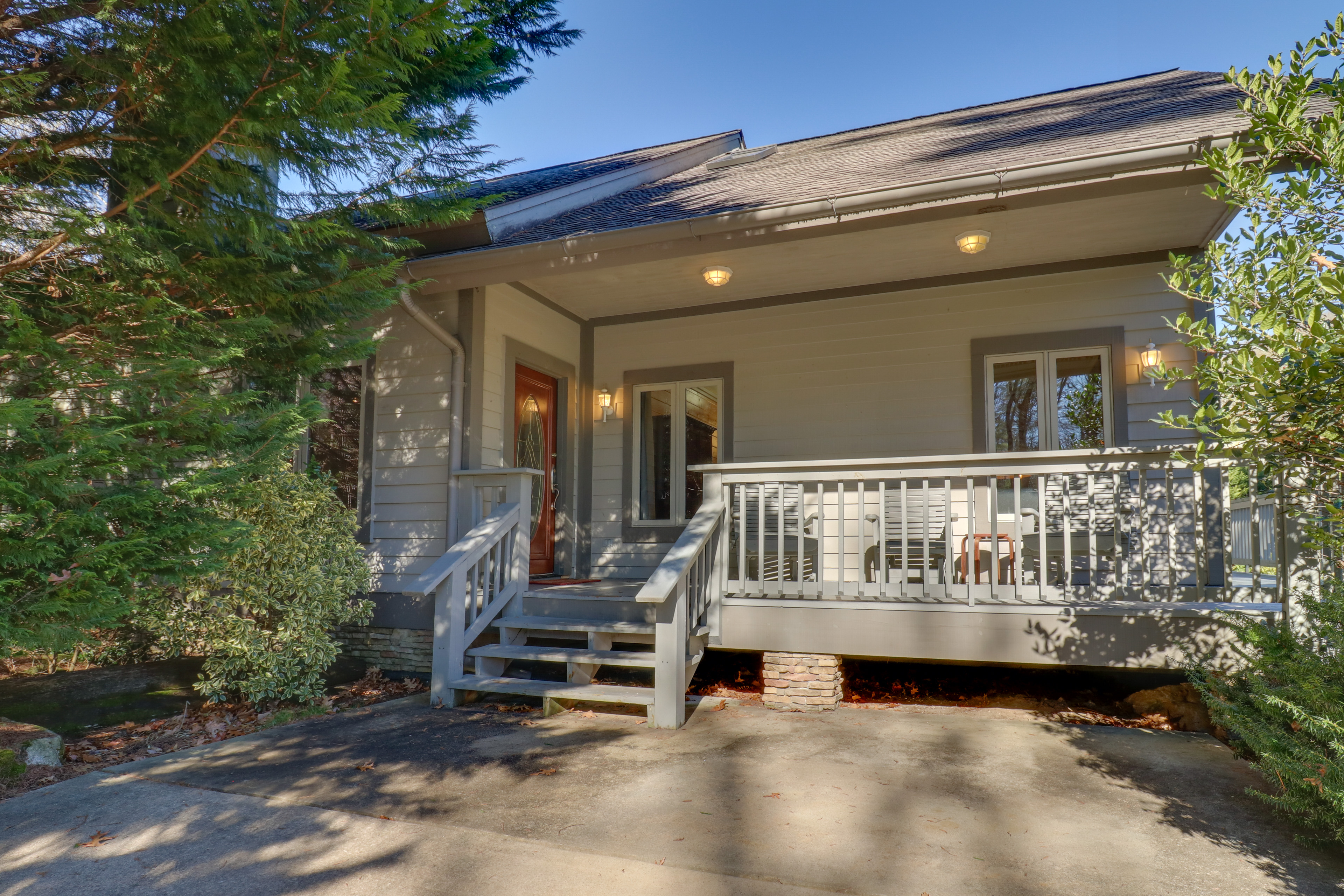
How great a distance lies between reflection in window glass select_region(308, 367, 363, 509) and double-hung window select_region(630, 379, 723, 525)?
2.44 metres

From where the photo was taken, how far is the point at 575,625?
527 centimetres

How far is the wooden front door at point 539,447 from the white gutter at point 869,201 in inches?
55.4

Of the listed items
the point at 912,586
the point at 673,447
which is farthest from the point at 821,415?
the point at 912,586

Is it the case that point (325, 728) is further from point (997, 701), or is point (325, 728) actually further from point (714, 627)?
point (997, 701)

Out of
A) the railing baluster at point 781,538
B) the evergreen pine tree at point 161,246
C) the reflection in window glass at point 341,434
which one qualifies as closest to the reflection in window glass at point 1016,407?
the railing baluster at point 781,538

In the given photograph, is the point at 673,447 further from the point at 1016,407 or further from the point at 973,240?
the point at 973,240

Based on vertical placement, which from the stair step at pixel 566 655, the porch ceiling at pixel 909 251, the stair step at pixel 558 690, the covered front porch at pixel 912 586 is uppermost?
the porch ceiling at pixel 909 251

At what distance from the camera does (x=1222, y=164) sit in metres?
2.86

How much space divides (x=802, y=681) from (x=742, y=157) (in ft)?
19.1

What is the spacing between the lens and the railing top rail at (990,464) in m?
4.32

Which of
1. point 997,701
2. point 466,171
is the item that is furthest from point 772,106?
point 997,701

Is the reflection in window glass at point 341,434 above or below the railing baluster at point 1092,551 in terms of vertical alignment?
above

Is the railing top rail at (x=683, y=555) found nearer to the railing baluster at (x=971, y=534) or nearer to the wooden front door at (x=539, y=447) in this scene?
the railing baluster at (x=971, y=534)

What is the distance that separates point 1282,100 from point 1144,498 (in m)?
2.36
